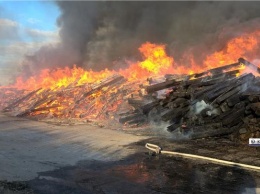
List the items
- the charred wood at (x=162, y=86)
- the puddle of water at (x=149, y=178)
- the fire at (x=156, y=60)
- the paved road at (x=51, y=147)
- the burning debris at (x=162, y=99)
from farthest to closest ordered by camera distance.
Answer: the fire at (x=156, y=60), the charred wood at (x=162, y=86), the burning debris at (x=162, y=99), the paved road at (x=51, y=147), the puddle of water at (x=149, y=178)

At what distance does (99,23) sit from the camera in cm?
2953

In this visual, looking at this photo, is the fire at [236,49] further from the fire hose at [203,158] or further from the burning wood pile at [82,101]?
the fire hose at [203,158]

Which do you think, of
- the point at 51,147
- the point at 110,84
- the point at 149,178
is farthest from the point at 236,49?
the point at 149,178

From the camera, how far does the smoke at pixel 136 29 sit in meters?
21.8

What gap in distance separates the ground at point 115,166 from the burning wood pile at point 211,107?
0.55 m

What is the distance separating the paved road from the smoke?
1229 cm

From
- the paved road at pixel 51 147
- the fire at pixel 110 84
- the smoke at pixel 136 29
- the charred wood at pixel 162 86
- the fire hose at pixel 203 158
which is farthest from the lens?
the smoke at pixel 136 29

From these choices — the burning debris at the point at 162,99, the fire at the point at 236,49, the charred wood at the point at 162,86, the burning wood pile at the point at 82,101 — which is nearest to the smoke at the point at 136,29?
the fire at the point at 236,49

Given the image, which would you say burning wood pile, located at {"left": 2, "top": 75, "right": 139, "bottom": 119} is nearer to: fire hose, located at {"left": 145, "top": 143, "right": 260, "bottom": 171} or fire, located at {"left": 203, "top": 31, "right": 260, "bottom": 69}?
fire, located at {"left": 203, "top": 31, "right": 260, "bottom": 69}

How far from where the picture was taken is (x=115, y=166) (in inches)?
316

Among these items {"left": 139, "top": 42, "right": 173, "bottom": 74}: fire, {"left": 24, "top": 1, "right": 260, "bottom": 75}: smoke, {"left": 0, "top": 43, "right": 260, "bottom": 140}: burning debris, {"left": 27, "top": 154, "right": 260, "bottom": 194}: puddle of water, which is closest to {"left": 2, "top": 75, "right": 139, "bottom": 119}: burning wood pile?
{"left": 0, "top": 43, "right": 260, "bottom": 140}: burning debris

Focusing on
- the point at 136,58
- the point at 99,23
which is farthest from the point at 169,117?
the point at 99,23

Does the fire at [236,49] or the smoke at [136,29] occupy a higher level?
the smoke at [136,29]

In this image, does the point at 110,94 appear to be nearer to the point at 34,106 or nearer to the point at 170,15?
the point at 34,106
